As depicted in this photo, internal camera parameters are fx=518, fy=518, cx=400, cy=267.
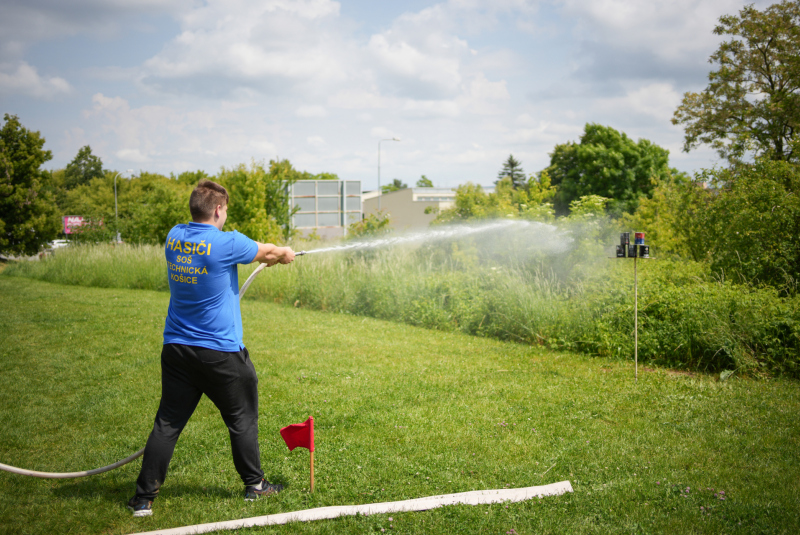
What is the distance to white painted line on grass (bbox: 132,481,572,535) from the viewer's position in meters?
3.38

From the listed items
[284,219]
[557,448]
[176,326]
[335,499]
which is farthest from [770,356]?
[284,219]

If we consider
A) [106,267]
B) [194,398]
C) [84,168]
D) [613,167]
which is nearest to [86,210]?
[106,267]

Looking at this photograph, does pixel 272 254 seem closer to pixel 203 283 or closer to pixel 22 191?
pixel 203 283

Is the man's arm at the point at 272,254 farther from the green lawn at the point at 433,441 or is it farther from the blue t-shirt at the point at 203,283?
the green lawn at the point at 433,441

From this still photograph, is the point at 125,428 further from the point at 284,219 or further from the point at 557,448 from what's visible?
the point at 284,219

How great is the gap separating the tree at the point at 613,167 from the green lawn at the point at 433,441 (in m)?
33.9

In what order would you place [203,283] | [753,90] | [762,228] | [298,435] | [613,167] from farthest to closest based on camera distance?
1. [613,167]
2. [753,90]
3. [762,228]
4. [298,435]
5. [203,283]

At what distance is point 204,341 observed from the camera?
346 cm

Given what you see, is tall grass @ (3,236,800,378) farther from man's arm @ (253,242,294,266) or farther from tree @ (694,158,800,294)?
man's arm @ (253,242,294,266)

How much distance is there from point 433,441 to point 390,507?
4.21 feet

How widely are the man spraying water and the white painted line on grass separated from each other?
0.39 metres

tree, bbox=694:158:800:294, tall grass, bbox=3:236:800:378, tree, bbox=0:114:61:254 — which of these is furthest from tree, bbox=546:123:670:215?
tree, bbox=0:114:61:254

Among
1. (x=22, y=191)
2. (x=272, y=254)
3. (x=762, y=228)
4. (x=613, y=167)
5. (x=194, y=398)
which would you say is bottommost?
(x=194, y=398)

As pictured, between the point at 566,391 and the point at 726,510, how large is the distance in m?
2.80
